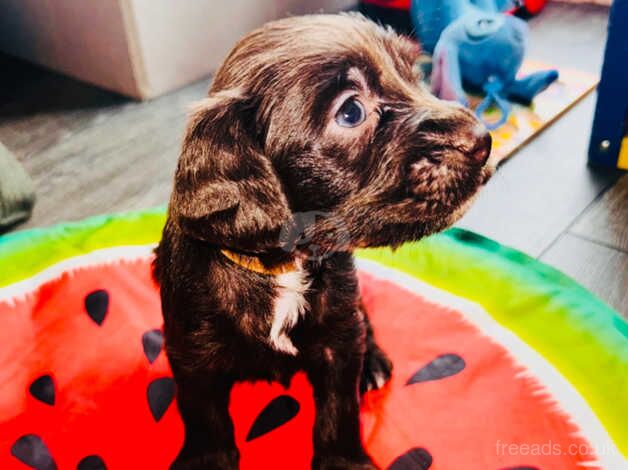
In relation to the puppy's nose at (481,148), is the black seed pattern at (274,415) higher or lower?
lower

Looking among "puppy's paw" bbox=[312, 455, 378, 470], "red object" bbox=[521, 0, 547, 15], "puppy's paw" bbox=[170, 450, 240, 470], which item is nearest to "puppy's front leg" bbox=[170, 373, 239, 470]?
"puppy's paw" bbox=[170, 450, 240, 470]

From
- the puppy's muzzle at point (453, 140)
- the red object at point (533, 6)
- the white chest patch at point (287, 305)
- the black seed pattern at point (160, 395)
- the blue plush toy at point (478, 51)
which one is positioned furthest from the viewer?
the red object at point (533, 6)

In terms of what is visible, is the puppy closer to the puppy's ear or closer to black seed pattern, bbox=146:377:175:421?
the puppy's ear

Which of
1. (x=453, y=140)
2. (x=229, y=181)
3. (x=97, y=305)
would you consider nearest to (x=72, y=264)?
(x=97, y=305)

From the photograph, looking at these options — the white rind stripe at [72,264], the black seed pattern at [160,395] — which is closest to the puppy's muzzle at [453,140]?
the black seed pattern at [160,395]

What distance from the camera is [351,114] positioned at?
1.67 feet

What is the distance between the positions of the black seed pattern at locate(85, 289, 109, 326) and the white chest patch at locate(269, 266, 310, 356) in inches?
17.7

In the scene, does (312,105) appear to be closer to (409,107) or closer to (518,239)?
(409,107)

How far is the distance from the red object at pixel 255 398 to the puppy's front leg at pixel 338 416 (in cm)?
5

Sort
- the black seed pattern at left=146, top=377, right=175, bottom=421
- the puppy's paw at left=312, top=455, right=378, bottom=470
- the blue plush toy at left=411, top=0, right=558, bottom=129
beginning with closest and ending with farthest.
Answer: the puppy's paw at left=312, top=455, right=378, bottom=470 → the black seed pattern at left=146, top=377, right=175, bottom=421 → the blue plush toy at left=411, top=0, right=558, bottom=129

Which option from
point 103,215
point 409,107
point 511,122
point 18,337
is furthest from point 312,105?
point 511,122

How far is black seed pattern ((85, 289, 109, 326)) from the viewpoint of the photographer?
0.99 meters

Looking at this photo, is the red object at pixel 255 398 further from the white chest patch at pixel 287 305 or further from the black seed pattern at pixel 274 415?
the white chest patch at pixel 287 305

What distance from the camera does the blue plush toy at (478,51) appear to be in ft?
3.22
